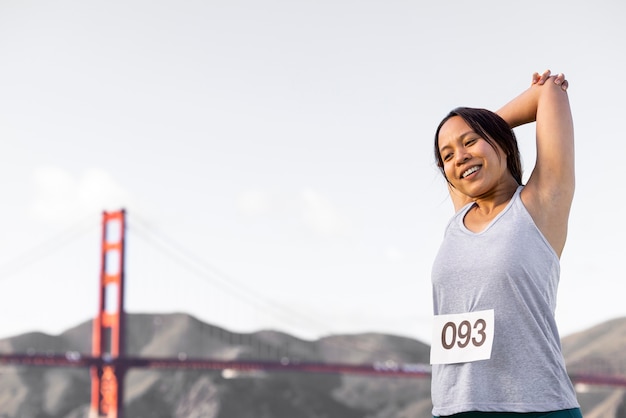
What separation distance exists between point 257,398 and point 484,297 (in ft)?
219

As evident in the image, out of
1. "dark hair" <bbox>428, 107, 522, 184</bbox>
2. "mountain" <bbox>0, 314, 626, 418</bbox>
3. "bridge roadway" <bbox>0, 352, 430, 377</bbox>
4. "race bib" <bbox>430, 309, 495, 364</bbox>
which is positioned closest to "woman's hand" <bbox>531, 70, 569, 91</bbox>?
"dark hair" <bbox>428, 107, 522, 184</bbox>

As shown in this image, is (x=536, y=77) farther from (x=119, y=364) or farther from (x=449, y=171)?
(x=119, y=364)

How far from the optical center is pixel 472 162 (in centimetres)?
145

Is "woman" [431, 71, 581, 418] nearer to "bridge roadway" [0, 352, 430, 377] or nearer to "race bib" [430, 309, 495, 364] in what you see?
"race bib" [430, 309, 495, 364]

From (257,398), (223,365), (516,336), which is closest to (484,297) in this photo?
(516,336)

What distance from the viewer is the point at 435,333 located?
4.73ft

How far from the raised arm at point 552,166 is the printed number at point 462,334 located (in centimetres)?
16

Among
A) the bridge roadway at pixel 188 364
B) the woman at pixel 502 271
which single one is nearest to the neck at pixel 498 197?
the woman at pixel 502 271

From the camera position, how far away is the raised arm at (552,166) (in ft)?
4.65

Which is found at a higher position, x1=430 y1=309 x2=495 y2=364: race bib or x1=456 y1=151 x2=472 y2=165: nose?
x1=456 y1=151 x2=472 y2=165: nose

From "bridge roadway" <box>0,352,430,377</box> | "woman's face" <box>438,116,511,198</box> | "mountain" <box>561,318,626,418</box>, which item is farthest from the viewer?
"mountain" <box>561,318,626,418</box>

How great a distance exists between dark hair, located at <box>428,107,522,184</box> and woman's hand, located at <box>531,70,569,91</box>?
11 cm

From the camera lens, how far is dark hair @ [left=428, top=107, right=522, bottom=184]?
1454 mm

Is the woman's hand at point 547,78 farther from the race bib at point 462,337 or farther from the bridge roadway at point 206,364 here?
the bridge roadway at point 206,364
